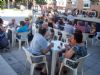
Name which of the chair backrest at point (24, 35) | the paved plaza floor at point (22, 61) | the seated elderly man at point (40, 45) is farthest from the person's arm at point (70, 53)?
the chair backrest at point (24, 35)

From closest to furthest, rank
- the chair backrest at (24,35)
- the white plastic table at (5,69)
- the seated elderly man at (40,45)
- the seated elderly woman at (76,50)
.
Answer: the seated elderly woman at (76,50)
the seated elderly man at (40,45)
the white plastic table at (5,69)
the chair backrest at (24,35)

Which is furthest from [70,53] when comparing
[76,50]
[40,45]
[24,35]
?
[24,35]

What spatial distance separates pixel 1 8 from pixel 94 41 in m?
25.9

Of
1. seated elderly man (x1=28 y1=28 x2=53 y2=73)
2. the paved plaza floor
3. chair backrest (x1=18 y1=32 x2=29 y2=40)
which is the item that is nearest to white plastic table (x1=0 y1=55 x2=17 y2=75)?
the paved plaza floor

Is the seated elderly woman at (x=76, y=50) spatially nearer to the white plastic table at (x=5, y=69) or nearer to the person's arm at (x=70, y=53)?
the person's arm at (x=70, y=53)

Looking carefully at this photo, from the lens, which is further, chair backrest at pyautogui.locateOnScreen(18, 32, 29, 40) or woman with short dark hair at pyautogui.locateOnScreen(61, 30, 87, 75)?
chair backrest at pyautogui.locateOnScreen(18, 32, 29, 40)

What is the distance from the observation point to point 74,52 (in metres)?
4.60

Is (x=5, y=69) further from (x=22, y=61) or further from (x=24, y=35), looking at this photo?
(x=24, y=35)

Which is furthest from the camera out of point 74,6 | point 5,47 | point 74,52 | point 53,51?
point 74,6

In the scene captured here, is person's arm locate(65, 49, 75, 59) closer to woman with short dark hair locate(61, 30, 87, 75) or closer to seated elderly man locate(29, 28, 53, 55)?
woman with short dark hair locate(61, 30, 87, 75)

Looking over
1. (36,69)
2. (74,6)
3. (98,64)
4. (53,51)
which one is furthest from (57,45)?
(74,6)

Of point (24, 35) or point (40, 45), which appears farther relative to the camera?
point (24, 35)

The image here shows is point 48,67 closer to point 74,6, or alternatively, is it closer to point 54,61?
point 54,61

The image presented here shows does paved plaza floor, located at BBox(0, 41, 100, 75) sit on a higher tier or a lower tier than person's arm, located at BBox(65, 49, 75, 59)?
lower
